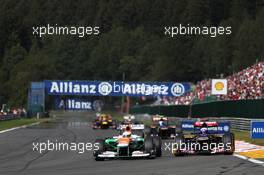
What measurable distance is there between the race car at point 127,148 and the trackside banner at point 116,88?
61.5 meters

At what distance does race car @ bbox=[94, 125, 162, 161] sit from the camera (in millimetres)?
17656

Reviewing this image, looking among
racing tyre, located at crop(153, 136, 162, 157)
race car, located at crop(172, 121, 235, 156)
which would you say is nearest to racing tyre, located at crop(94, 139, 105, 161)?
racing tyre, located at crop(153, 136, 162, 157)

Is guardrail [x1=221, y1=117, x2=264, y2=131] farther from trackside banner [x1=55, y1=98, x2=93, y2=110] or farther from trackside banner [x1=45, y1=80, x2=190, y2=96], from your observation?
trackside banner [x1=55, y1=98, x2=93, y2=110]

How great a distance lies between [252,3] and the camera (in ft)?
472

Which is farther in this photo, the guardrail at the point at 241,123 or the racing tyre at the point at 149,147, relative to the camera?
the guardrail at the point at 241,123

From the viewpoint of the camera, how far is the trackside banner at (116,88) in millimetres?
80438

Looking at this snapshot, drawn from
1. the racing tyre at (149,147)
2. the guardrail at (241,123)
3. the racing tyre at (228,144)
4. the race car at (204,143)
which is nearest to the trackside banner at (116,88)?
the guardrail at (241,123)

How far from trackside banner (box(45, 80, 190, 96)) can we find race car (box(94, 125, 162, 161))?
61.5 m

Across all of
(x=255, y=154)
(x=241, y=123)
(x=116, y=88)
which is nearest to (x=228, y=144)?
(x=255, y=154)

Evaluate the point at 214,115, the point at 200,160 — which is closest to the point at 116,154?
the point at 200,160

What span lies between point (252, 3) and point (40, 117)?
233 feet

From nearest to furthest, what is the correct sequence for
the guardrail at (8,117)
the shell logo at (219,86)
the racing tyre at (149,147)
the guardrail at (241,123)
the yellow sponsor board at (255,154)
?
the racing tyre at (149,147) → the yellow sponsor board at (255,154) → the guardrail at (241,123) → the shell logo at (219,86) → the guardrail at (8,117)

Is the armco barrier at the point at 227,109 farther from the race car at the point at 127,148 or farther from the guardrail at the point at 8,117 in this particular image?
the guardrail at the point at 8,117

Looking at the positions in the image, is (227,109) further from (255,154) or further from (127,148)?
(127,148)
